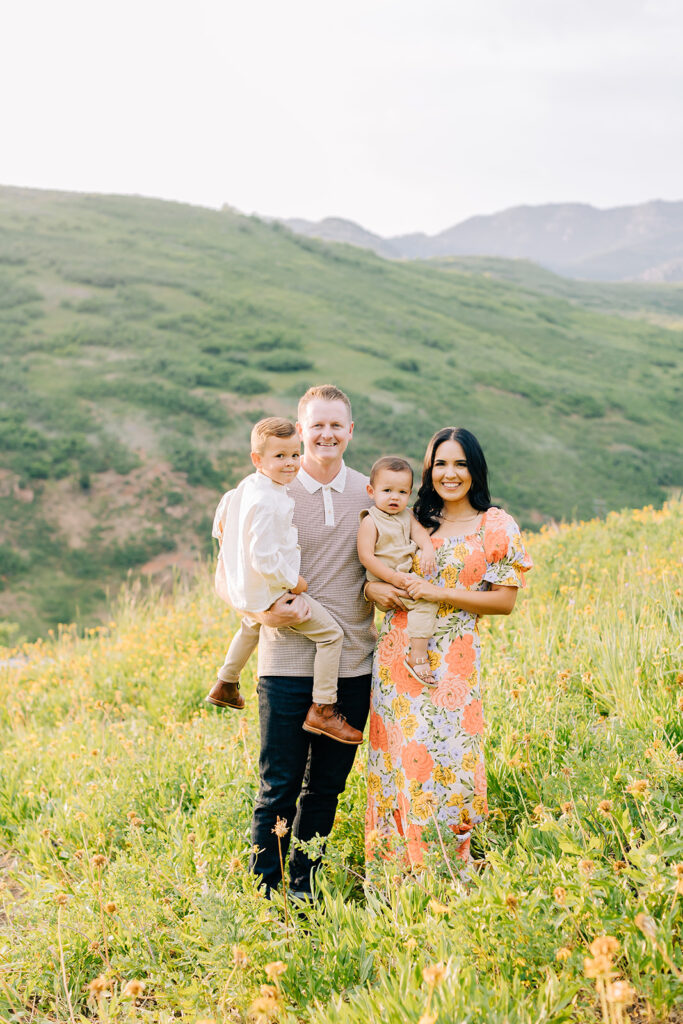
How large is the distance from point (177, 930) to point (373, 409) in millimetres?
22324

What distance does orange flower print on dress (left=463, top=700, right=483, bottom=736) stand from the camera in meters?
2.96

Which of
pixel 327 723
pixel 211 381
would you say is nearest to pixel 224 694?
pixel 327 723

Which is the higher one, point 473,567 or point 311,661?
point 473,567

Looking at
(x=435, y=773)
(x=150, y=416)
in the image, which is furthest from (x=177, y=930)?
(x=150, y=416)

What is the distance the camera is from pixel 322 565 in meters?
3.00

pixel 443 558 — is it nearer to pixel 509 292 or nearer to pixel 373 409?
pixel 373 409

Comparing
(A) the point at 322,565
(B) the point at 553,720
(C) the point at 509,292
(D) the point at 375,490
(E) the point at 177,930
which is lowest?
(E) the point at 177,930

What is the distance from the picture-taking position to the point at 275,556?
276 centimetres

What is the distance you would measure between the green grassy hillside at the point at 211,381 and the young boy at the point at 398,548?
39.3ft

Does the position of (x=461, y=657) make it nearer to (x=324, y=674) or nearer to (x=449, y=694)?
(x=449, y=694)

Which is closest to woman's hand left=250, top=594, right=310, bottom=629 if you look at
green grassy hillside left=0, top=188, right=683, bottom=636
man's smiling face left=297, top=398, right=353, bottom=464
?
man's smiling face left=297, top=398, right=353, bottom=464

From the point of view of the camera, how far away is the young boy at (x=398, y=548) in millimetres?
2887

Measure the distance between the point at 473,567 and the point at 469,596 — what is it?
0.13m

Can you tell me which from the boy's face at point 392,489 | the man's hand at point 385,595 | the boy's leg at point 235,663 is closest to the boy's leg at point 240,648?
the boy's leg at point 235,663
